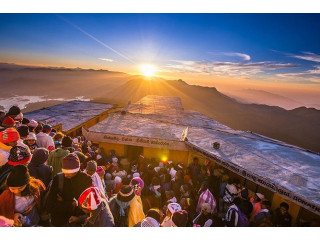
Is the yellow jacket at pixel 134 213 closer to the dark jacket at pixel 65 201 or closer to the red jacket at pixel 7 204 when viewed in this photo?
the dark jacket at pixel 65 201

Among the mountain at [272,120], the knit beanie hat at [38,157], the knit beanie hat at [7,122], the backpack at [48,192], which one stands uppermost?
the knit beanie hat at [7,122]

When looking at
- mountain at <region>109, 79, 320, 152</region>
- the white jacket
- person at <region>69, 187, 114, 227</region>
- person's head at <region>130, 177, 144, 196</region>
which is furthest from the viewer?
mountain at <region>109, 79, 320, 152</region>

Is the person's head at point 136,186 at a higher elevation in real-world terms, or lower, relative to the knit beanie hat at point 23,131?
lower

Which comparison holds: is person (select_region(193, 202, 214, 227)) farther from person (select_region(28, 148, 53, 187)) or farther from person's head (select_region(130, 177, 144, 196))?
person (select_region(28, 148, 53, 187))

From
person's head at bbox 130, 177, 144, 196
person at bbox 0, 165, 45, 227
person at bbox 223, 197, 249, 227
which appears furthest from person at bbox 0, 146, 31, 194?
person at bbox 223, 197, 249, 227

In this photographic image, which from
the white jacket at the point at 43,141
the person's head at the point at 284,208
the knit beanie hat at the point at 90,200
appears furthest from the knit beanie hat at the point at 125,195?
the person's head at the point at 284,208

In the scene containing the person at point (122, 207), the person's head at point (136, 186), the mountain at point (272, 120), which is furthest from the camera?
the mountain at point (272, 120)

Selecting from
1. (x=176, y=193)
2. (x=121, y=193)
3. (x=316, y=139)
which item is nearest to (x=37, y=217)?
(x=121, y=193)

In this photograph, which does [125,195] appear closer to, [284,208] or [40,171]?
[40,171]

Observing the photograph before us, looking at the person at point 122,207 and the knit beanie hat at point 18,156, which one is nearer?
the knit beanie hat at point 18,156

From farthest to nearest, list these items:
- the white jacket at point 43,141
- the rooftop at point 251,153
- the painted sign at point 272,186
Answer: the white jacket at point 43,141, the rooftop at point 251,153, the painted sign at point 272,186
